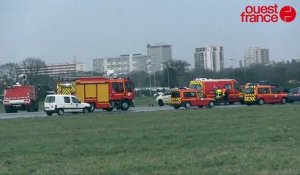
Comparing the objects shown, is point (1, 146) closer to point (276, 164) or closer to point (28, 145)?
point (28, 145)

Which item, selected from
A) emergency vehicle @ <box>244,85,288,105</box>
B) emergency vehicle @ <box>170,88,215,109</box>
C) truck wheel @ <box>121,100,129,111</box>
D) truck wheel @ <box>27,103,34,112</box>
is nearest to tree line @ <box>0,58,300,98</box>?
emergency vehicle @ <box>244,85,288,105</box>

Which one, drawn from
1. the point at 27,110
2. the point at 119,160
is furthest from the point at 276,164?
the point at 27,110

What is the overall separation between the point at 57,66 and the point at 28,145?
180 m

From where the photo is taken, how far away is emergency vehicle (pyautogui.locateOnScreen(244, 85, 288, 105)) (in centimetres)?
5769

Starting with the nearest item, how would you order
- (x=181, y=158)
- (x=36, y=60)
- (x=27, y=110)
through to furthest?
(x=181, y=158)
(x=27, y=110)
(x=36, y=60)

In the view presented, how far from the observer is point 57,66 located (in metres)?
200

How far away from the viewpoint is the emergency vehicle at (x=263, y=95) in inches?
2271

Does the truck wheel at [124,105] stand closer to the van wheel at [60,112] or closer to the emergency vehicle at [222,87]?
the van wheel at [60,112]

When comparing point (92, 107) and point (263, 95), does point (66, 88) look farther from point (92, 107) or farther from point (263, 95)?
point (263, 95)

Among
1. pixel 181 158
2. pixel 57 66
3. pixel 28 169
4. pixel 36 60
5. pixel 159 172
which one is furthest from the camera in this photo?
pixel 57 66

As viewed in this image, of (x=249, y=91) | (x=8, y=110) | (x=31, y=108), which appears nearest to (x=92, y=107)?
(x=31, y=108)

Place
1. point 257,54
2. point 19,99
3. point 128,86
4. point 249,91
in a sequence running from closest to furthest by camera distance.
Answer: point 128,86, point 249,91, point 19,99, point 257,54

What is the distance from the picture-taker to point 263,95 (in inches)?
2291

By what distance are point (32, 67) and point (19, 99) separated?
7395cm
